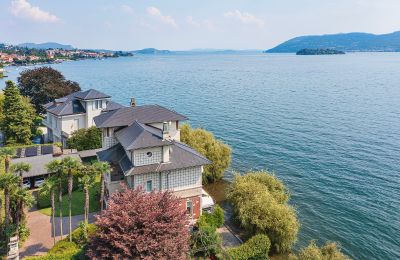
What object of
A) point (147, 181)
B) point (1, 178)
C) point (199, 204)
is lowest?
point (199, 204)

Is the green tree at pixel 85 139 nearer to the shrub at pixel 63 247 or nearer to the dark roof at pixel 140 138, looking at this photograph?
the dark roof at pixel 140 138

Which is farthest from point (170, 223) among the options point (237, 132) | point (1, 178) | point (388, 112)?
point (388, 112)

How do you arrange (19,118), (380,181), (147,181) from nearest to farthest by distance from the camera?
(147,181), (380,181), (19,118)

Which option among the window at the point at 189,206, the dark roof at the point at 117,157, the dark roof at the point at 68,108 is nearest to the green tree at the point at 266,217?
the window at the point at 189,206

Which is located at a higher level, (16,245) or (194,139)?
(194,139)

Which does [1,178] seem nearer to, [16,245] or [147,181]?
[16,245]

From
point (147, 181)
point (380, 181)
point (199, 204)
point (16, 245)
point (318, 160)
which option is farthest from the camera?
point (318, 160)
